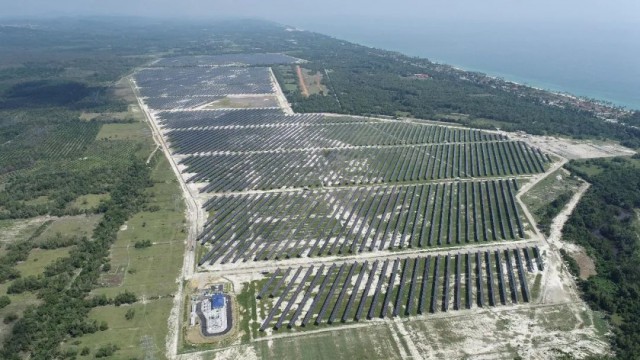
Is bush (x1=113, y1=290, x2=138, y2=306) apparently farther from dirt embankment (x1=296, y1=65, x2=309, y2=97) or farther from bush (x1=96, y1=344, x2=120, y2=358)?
dirt embankment (x1=296, y1=65, x2=309, y2=97)

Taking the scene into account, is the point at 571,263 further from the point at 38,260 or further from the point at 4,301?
the point at 38,260

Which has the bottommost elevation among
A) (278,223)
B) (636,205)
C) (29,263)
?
(29,263)

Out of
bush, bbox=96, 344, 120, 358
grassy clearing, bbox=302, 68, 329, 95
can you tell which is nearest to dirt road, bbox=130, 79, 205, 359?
bush, bbox=96, 344, 120, 358

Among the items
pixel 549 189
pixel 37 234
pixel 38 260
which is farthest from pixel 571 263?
pixel 37 234

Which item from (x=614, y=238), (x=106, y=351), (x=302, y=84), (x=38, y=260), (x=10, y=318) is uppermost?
(x=302, y=84)

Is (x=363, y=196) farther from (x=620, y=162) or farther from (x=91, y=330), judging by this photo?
(x=620, y=162)

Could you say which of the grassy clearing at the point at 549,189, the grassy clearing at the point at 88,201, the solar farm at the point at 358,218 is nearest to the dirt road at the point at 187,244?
the solar farm at the point at 358,218

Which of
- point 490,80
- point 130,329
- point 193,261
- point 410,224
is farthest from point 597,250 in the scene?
point 490,80
